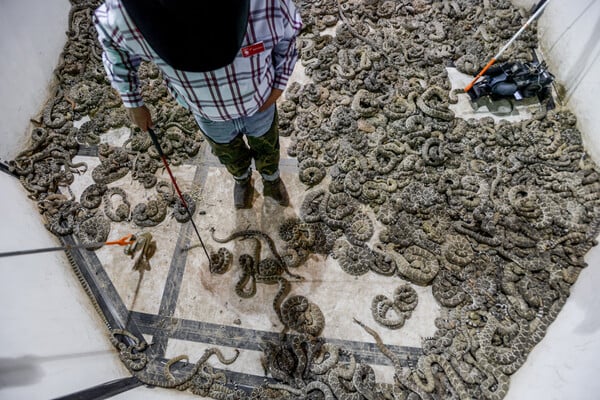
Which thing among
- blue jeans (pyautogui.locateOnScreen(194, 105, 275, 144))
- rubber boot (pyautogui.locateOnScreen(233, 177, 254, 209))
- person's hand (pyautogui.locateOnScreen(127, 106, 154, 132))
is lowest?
rubber boot (pyautogui.locateOnScreen(233, 177, 254, 209))

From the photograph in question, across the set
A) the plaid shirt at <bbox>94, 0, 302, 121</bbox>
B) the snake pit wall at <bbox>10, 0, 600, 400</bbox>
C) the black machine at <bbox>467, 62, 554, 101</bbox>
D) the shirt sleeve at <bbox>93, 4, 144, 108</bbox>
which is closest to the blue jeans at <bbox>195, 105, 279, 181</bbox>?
the plaid shirt at <bbox>94, 0, 302, 121</bbox>

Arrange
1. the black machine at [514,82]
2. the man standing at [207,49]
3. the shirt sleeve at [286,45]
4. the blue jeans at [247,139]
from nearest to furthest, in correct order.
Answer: the man standing at [207,49] < the shirt sleeve at [286,45] < the blue jeans at [247,139] < the black machine at [514,82]

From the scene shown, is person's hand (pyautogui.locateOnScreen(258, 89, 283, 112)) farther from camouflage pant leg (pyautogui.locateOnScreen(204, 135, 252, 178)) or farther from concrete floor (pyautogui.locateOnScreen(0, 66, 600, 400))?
concrete floor (pyautogui.locateOnScreen(0, 66, 600, 400))

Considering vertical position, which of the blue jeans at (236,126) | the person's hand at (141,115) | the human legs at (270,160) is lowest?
the human legs at (270,160)

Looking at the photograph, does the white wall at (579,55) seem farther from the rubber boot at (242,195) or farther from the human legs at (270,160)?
the rubber boot at (242,195)

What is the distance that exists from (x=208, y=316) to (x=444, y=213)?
2.19m

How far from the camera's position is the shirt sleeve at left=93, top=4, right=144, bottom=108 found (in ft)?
4.66

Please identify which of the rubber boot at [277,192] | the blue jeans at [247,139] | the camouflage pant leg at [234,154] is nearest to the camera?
the blue jeans at [247,139]

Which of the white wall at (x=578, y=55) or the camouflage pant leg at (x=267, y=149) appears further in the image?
the white wall at (x=578, y=55)

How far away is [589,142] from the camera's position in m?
3.09

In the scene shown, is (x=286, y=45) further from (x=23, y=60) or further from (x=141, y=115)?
(x=23, y=60)

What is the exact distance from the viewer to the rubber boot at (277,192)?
299 centimetres

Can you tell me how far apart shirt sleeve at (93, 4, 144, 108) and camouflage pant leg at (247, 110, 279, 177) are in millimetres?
824

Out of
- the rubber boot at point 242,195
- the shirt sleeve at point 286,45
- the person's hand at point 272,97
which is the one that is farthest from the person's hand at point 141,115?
the rubber boot at point 242,195
